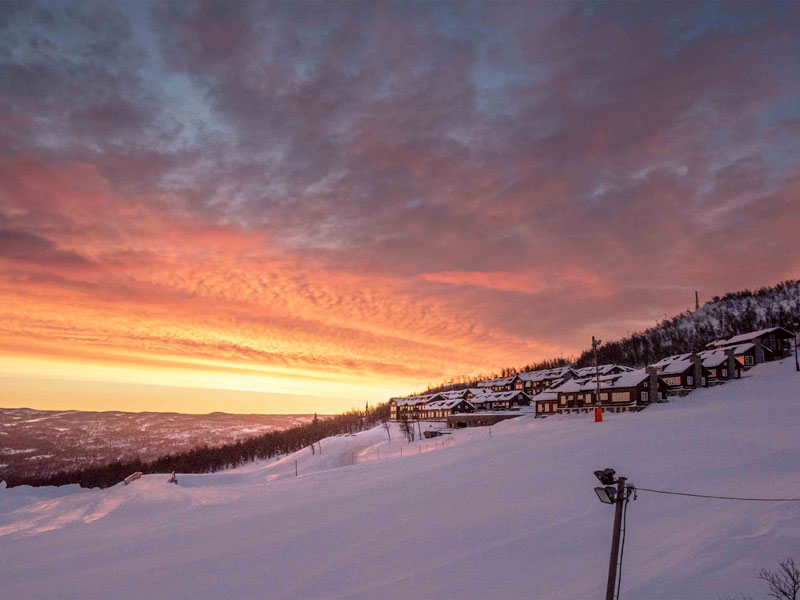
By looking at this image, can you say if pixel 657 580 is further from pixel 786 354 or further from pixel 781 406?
pixel 786 354

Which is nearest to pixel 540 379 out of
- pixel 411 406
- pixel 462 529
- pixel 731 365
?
pixel 411 406

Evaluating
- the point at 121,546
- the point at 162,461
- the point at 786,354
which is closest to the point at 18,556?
the point at 121,546

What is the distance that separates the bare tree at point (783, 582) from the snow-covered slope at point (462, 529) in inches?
17.9

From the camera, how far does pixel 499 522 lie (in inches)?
947

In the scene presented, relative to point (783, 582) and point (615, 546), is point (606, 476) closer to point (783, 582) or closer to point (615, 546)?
point (615, 546)

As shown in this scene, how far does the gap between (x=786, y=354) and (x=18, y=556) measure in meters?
110

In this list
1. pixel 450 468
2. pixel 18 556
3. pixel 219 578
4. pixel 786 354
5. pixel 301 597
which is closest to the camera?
pixel 301 597

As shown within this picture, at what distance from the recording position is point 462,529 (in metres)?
23.9

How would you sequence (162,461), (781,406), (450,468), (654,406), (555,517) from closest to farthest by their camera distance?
1. (555,517)
2. (450,468)
3. (781,406)
4. (654,406)
5. (162,461)

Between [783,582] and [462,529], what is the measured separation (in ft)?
44.9

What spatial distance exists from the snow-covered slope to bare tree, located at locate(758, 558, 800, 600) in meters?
0.45

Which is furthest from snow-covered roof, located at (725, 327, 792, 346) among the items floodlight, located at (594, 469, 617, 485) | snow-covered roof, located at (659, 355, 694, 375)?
floodlight, located at (594, 469, 617, 485)

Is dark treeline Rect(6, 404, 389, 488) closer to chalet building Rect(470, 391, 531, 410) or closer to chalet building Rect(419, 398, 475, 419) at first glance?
chalet building Rect(419, 398, 475, 419)

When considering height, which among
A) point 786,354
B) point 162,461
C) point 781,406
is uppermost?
point 786,354
